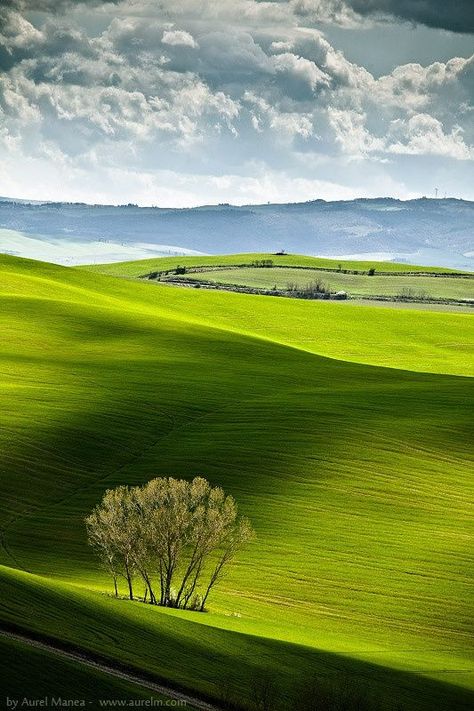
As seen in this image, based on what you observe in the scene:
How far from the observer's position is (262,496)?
5497cm

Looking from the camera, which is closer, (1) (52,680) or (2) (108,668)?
(1) (52,680)

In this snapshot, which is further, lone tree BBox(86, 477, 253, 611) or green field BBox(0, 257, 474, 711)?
lone tree BBox(86, 477, 253, 611)

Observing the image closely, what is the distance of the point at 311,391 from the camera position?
80438 millimetres

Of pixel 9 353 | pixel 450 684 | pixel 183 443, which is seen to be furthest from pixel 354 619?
pixel 9 353

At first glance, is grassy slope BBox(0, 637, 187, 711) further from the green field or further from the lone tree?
the lone tree

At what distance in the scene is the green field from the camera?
3378 centimetres

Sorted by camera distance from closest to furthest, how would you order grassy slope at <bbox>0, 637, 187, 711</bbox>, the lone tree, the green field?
grassy slope at <bbox>0, 637, 187, 711</bbox> → the green field → the lone tree

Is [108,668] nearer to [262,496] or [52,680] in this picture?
[52,680]

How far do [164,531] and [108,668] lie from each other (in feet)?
44.8

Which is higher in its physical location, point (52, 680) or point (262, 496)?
point (52, 680)

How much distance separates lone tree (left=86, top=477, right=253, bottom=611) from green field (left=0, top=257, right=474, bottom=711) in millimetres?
1274

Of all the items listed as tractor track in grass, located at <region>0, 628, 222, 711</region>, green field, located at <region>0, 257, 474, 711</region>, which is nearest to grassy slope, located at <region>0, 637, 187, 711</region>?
tractor track in grass, located at <region>0, 628, 222, 711</region>

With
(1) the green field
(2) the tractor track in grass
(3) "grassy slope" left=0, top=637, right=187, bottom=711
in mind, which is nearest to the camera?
(3) "grassy slope" left=0, top=637, right=187, bottom=711

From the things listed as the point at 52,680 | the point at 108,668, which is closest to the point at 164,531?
Result: the point at 108,668
